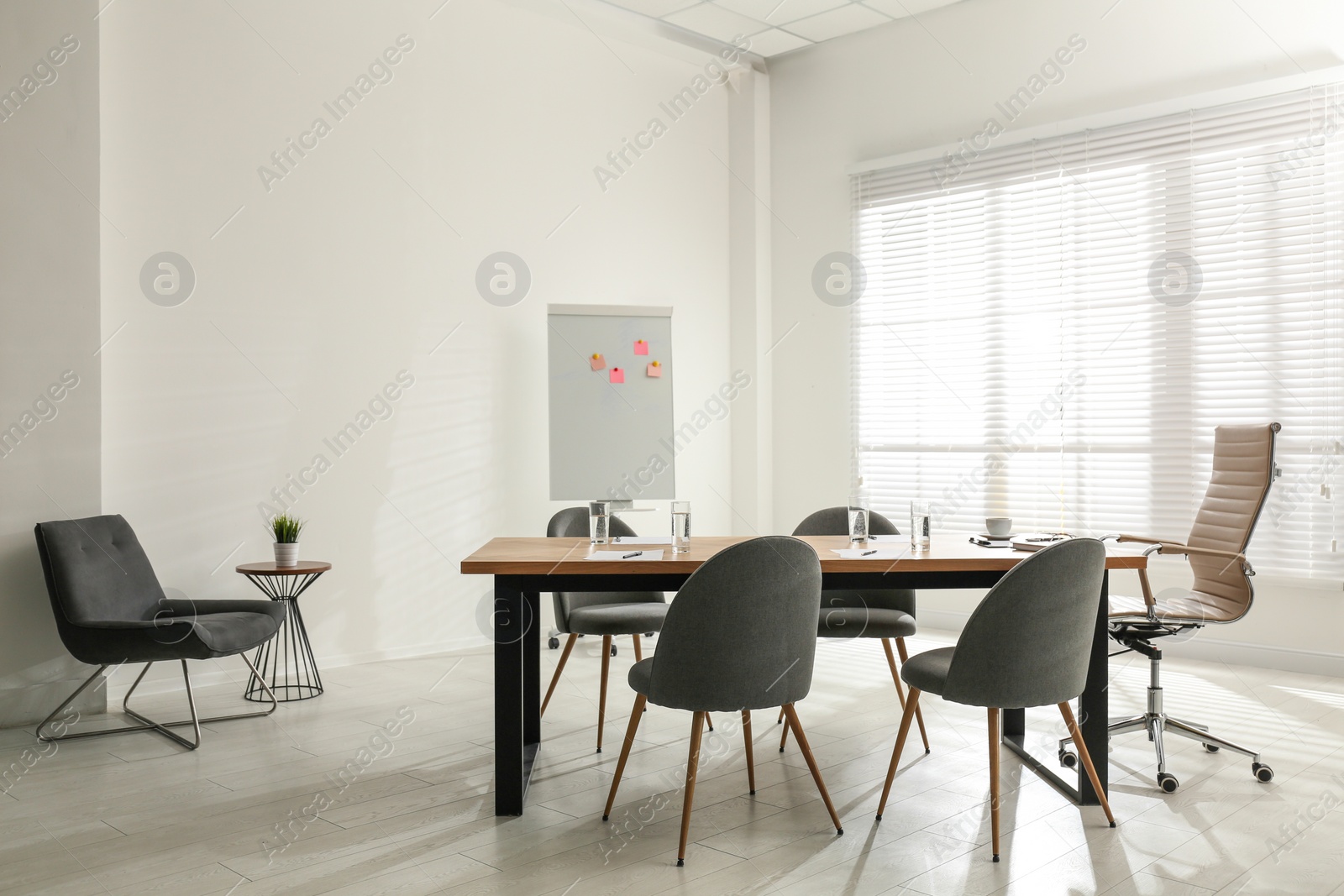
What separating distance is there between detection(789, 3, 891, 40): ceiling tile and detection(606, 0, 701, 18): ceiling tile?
73cm

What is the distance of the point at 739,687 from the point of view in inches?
101

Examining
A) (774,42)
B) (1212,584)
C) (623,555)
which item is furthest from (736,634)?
(774,42)

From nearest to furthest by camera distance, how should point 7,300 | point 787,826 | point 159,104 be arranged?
point 787,826 < point 7,300 < point 159,104

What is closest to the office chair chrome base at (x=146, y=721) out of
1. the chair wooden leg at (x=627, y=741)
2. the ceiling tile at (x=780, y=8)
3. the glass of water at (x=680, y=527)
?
the chair wooden leg at (x=627, y=741)

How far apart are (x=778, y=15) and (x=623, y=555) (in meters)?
4.05

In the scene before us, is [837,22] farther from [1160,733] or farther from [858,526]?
[1160,733]

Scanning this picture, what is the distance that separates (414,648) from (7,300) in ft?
7.85

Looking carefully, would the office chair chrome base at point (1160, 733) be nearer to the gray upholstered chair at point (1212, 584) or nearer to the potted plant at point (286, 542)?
the gray upholstered chair at point (1212, 584)

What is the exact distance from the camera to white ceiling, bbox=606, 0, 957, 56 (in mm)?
5594

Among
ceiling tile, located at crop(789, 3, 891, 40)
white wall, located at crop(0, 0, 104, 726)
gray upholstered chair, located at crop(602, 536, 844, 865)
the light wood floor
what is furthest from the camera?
ceiling tile, located at crop(789, 3, 891, 40)

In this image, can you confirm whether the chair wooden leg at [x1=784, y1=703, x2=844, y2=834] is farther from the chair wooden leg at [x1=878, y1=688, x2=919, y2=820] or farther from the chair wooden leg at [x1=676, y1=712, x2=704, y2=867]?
the chair wooden leg at [x1=676, y1=712, x2=704, y2=867]

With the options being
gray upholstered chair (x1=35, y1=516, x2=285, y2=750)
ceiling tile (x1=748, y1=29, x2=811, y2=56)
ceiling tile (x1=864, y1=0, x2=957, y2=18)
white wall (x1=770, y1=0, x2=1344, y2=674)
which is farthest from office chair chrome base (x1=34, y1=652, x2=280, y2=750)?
ceiling tile (x1=864, y1=0, x2=957, y2=18)

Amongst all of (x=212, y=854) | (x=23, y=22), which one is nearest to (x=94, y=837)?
(x=212, y=854)

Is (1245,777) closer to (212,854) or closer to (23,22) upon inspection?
(212,854)
